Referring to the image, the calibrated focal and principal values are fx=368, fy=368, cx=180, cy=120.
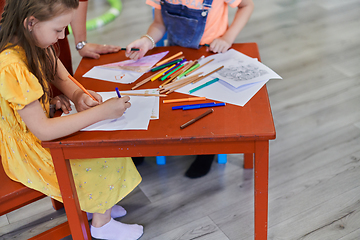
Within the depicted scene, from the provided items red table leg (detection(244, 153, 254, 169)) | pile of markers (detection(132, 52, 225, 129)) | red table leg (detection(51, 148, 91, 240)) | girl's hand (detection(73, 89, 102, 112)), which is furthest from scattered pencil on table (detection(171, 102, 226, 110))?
red table leg (detection(244, 153, 254, 169))

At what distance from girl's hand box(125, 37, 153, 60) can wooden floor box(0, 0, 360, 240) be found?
630mm

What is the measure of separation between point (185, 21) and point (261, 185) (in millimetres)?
805

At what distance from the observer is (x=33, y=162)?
1.15 metres

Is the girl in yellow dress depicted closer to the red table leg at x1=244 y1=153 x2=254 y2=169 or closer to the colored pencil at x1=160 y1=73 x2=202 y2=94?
the colored pencil at x1=160 y1=73 x2=202 y2=94

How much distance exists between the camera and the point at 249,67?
1.28 meters

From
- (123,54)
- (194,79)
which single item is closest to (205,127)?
(194,79)

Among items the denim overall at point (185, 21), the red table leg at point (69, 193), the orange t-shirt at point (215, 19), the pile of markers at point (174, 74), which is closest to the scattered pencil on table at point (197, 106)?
the pile of markers at point (174, 74)

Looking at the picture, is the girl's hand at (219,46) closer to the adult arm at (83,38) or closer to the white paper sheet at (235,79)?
the white paper sheet at (235,79)

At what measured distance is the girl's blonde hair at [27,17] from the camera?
94 centimetres

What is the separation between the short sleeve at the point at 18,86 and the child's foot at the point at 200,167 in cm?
95

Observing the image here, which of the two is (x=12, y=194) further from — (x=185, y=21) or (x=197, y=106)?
(x=185, y=21)

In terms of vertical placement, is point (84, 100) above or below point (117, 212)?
above

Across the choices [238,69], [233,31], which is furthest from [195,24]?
[238,69]

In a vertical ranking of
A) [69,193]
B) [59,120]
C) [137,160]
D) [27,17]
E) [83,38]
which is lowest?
[137,160]
